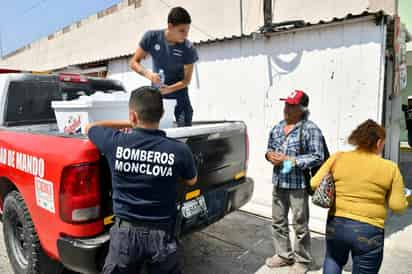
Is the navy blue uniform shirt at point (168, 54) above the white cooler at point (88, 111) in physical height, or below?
above

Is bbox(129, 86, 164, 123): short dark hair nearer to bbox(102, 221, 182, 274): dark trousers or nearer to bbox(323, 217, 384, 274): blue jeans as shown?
bbox(102, 221, 182, 274): dark trousers

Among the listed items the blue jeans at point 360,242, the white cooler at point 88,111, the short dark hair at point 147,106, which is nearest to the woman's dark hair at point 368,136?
the blue jeans at point 360,242

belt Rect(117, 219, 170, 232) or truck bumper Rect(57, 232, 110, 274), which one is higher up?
belt Rect(117, 219, 170, 232)

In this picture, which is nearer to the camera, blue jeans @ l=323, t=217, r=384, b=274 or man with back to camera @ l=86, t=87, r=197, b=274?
man with back to camera @ l=86, t=87, r=197, b=274

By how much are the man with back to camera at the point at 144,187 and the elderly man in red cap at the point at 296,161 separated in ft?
4.44

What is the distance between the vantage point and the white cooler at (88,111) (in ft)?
8.81

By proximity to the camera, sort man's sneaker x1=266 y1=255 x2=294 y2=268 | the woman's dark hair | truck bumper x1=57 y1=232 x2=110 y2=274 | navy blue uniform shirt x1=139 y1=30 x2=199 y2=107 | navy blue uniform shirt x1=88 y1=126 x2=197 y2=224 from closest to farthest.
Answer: navy blue uniform shirt x1=88 y1=126 x2=197 y2=224 → truck bumper x1=57 y1=232 x2=110 y2=274 → the woman's dark hair → man's sneaker x1=266 y1=255 x2=294 y2=268 → navy blue uniform shirt x1=139 y1=30 x2=199 y2=107

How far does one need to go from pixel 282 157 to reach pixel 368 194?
90 centimetres

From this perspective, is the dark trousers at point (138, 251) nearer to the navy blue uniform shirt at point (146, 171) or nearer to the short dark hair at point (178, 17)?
the navy blue uniform shirt at point (146, 171)

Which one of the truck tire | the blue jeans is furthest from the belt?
the blue jeans

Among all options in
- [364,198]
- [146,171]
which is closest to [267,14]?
[364,198]

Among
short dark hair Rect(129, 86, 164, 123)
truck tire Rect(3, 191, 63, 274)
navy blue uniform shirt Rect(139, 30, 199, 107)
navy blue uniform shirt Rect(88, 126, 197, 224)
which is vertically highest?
navy blue uniform shirt Rect(139, 30, 199, 107)

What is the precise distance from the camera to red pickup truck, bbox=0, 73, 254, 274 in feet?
6.84

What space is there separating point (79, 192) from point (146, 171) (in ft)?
1.99
